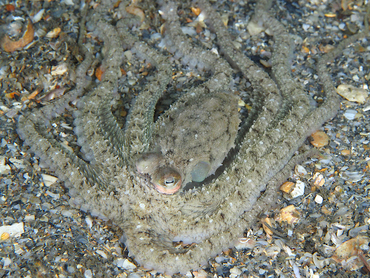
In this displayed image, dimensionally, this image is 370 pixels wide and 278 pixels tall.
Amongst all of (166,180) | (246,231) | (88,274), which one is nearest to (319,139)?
(246,231)

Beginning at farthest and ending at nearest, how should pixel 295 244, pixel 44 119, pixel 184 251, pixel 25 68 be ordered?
pixel 25 68
pixel 44 119
pixel 295 244
pixel 184 251

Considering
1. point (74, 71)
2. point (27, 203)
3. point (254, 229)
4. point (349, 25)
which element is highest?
point (349, 25)

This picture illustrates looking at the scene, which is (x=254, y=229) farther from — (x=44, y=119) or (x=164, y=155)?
(x=44, y=119)

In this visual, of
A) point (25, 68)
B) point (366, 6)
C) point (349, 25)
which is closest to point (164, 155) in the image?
point (25, 68)

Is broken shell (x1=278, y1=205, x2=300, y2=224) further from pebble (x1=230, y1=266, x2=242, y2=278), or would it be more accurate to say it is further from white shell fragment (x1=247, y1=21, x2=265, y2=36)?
white shell fragment (x1=247, y1=21, x2=265, y2=36)

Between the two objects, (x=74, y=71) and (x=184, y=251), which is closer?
(x=184, y=251)

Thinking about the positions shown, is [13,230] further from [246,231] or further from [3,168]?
[246,231]
